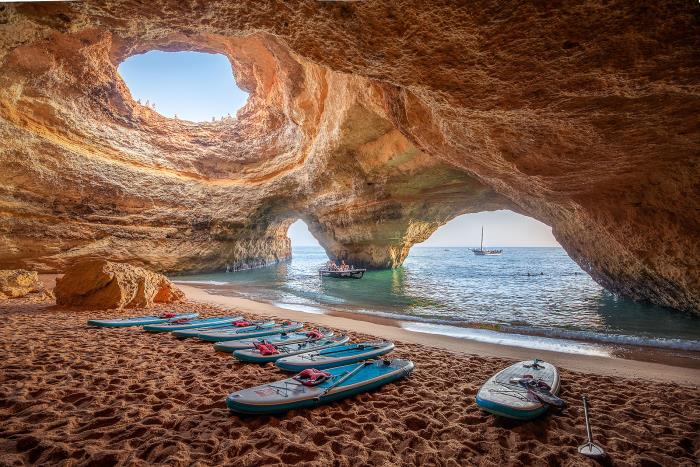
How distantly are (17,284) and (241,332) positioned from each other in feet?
25.7

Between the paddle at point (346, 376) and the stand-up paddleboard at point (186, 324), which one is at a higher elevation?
the paddle at point (346, 376)

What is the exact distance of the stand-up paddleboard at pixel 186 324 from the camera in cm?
553

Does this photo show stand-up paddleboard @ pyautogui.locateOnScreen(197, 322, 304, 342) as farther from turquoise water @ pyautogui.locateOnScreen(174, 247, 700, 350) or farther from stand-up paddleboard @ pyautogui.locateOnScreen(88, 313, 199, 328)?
turquoise water @ pyautogui.locateOnScreen(174, 247, 700, 350)

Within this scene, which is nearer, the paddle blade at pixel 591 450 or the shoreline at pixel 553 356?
the paddle blade at pixel 591 450

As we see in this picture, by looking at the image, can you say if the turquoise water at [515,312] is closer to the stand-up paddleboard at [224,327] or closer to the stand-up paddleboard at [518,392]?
the stand-up paddleboard at [518,392]

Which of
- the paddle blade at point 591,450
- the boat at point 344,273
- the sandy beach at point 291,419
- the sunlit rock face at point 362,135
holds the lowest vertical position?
the boat at point 344,273

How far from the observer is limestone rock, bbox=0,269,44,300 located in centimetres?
809

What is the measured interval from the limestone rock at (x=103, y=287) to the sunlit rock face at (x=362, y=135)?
191 inches

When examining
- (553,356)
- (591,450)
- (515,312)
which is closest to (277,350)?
(591,450)

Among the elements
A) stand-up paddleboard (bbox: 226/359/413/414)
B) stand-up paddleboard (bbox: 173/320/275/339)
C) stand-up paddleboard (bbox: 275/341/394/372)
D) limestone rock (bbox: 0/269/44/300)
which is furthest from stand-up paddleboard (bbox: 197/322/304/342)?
limestone rock (bbox: 0/269/44/300)

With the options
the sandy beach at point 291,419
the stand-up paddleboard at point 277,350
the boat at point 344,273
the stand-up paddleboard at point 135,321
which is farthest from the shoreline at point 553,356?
the boat at point 344,273

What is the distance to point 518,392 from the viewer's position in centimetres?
316

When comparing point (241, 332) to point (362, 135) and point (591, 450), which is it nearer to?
point (591, 450)

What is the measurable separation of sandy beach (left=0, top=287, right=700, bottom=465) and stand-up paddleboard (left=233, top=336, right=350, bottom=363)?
0.14 meters
